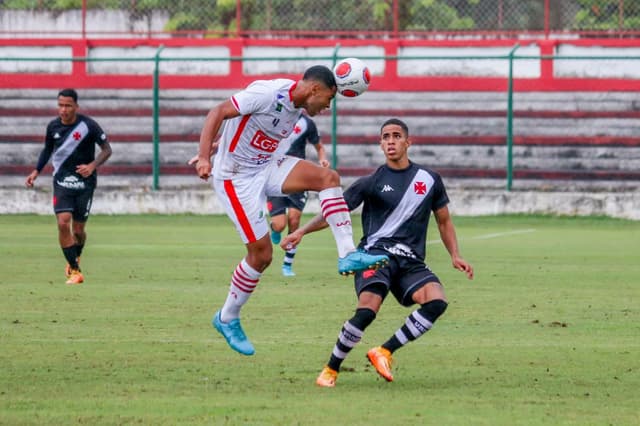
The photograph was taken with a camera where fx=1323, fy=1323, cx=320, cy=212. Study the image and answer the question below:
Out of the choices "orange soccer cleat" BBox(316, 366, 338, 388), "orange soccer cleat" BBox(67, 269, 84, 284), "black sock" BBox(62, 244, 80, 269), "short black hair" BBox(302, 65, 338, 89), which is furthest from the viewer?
"black sock" BBox(62, 244, 80, 269)

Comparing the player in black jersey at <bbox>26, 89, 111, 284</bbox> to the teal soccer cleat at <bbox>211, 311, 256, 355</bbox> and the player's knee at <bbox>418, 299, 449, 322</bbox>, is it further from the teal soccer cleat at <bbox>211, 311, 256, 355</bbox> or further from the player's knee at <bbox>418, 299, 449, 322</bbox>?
the player's knee at <bbox>418, 299, 449, 322</bbox>

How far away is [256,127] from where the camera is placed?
9.36 m

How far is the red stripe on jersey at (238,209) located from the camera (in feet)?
31.2

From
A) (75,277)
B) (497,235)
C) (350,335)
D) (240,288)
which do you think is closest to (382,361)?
(350,335)

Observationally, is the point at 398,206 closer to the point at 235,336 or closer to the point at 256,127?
the point at 256,127

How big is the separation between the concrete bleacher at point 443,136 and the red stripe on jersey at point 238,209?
16968 mm

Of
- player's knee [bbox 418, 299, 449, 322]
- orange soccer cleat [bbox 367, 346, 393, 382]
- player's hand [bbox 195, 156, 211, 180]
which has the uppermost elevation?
player's hand [bbox 195, 156, 211, 180]

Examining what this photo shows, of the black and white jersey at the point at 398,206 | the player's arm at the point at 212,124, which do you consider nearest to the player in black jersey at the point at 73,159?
the player's arm at the point at 212,124

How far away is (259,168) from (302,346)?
1.42 metres

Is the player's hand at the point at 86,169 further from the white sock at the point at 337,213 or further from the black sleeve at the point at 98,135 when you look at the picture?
the white sock at the point at 337,213

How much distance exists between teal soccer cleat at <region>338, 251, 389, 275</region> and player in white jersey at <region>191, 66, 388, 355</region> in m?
0.30

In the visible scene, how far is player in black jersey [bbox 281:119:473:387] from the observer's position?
8.41m

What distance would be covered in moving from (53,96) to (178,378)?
21744mm

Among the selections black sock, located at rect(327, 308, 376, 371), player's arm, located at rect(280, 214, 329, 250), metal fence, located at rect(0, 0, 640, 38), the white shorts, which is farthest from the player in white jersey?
metal fence, located at rect(0, 0, 640, 38)
